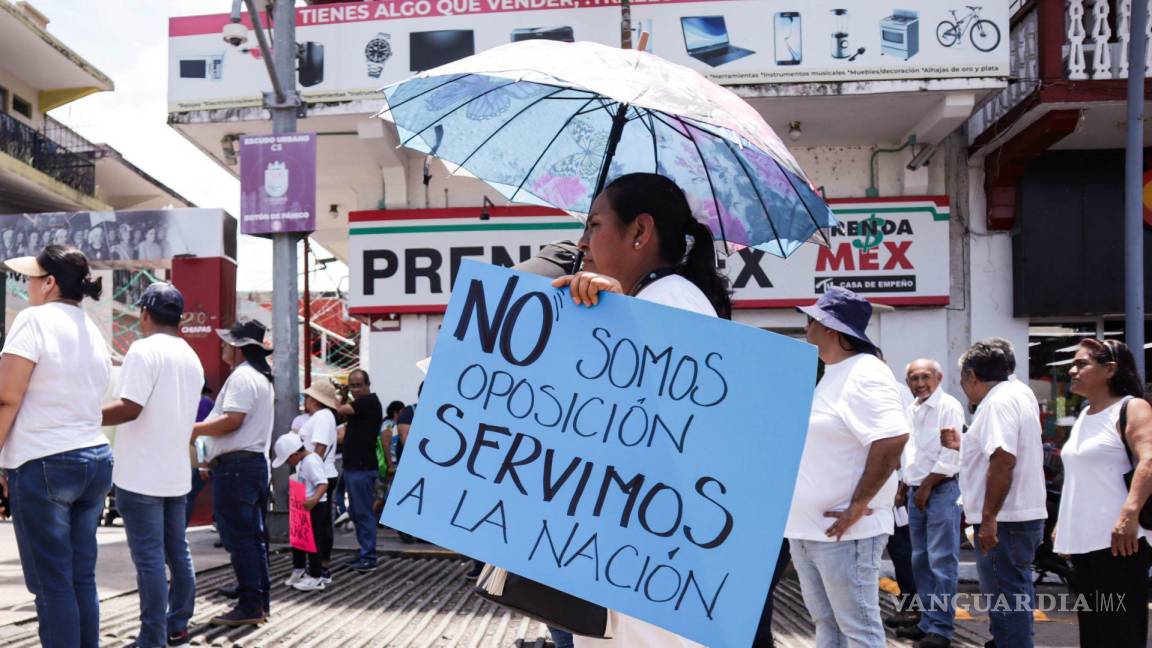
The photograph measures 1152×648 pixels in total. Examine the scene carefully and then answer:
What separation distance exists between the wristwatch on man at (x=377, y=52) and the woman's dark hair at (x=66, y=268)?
7.28m

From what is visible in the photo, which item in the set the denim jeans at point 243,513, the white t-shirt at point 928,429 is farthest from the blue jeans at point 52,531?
the white t-shirt at point 928,429

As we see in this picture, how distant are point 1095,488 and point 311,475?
5456mm

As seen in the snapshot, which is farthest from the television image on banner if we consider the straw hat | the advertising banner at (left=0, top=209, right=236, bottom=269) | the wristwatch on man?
the straw hat

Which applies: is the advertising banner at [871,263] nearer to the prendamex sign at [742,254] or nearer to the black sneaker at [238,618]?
the prendamex sign at [742,254]

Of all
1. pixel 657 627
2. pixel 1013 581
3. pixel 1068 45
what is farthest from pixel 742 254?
pixel 657 627

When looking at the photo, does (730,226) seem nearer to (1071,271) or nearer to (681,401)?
(681,401)

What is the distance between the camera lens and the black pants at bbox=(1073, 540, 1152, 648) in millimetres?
4324

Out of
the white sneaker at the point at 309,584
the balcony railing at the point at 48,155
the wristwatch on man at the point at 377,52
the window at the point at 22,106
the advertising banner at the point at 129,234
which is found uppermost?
the window at the point at 22,106

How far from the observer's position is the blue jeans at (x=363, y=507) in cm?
928

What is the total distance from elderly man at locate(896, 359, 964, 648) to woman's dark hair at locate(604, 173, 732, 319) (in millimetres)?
4147

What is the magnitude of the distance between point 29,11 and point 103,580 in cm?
2009

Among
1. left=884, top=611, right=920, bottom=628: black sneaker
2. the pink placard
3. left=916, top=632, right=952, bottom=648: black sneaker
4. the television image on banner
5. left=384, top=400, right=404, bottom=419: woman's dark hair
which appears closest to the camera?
left=916, top=632, right=952, bottom=648: black sneaker

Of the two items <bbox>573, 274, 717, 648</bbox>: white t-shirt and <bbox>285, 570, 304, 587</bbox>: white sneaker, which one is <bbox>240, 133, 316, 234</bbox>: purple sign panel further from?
<bbox>573, 274, 717, 648</bbox>: white t-shirt

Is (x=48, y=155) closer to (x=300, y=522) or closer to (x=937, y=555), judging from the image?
(x=300, y=522)
